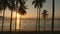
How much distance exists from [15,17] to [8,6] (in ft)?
25.0

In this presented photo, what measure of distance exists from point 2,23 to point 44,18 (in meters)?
19.6

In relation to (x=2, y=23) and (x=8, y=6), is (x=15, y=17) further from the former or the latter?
(x=8, y=6)

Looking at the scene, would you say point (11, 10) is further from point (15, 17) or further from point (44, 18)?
point (44, 18)

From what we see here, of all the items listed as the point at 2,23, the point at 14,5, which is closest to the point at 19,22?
the point at 2,23

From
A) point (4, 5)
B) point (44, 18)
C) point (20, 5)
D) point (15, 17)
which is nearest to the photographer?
point (4, 5)

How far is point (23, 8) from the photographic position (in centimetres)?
4541

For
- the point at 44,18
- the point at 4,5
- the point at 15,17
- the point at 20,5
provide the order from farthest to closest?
1. the point at 44,18
2. the point at 15,17
3. the point at 20,5
4. the point at 4,5

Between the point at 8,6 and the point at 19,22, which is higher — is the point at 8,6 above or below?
above

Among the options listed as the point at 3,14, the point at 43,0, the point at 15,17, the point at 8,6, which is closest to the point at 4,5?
the point at 8,6

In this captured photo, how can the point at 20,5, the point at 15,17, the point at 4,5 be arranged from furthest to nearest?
the point at 15,17, the point at 20,5, the point at 4,5

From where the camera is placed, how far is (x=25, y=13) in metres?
46.4

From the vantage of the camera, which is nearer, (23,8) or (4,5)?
(4,5)

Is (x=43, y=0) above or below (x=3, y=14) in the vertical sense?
above

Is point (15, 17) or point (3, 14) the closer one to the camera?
point (3, 14)
